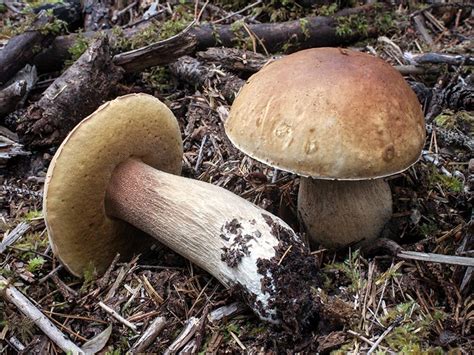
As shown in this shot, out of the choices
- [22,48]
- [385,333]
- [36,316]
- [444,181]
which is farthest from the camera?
[22,48]

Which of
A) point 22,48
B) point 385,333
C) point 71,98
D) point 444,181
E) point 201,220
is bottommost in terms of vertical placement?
point 444,181

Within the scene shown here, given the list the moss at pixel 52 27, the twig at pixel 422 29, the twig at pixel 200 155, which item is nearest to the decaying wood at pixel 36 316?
the twig at pixel 200 155

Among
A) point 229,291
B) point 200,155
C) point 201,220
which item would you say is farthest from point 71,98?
point 229,291

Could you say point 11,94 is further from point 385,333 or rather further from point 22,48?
point 385,333

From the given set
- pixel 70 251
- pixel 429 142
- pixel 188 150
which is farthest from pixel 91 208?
pixel 429 142

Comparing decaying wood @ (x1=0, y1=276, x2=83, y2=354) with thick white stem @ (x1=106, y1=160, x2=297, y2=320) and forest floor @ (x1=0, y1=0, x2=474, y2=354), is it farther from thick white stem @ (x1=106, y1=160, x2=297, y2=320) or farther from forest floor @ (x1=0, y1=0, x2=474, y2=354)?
thick white stem @ (x1=106, y1=160, x2=297, y2=320)

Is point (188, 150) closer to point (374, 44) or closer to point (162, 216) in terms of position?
point (162, 216)
